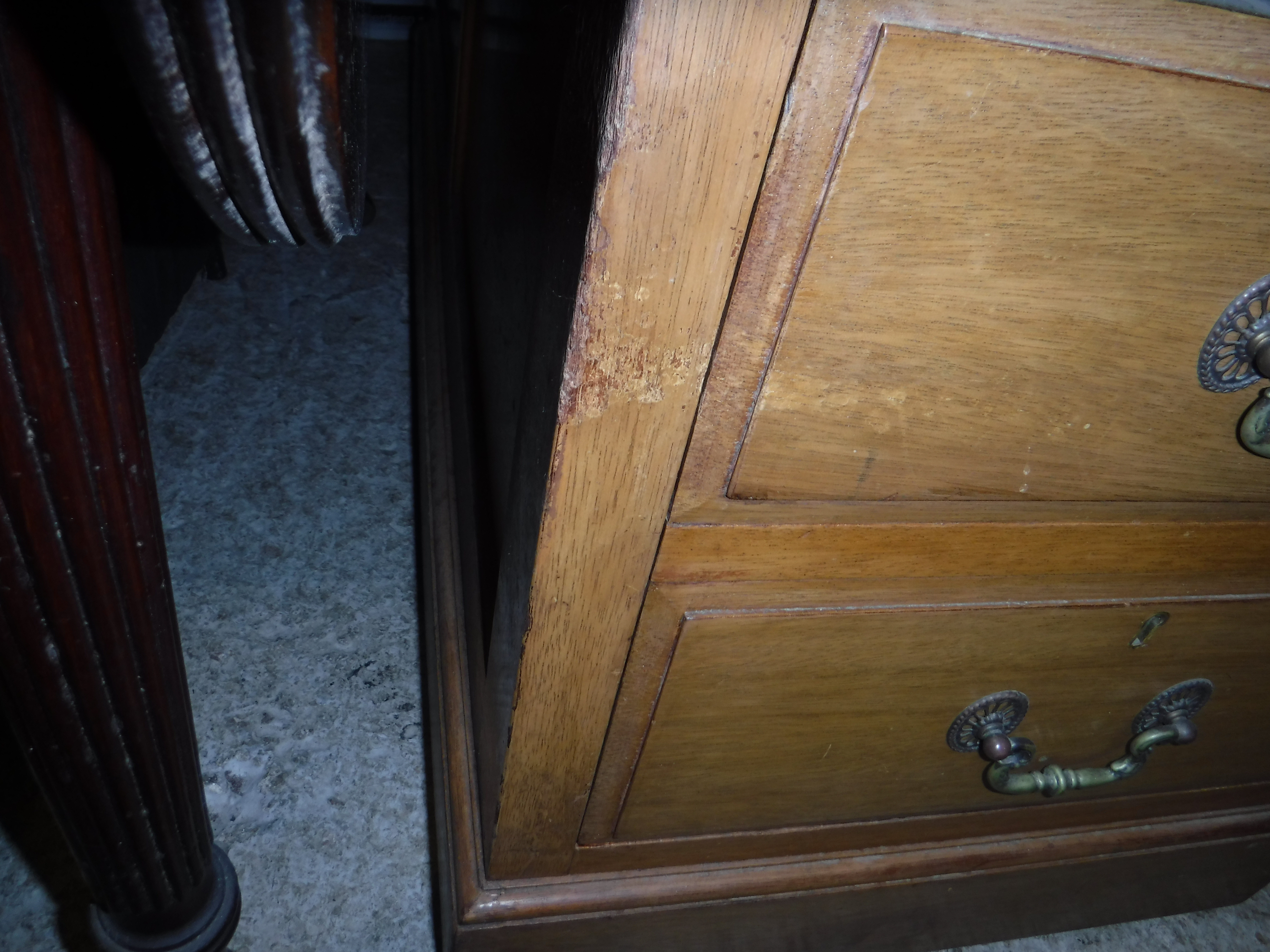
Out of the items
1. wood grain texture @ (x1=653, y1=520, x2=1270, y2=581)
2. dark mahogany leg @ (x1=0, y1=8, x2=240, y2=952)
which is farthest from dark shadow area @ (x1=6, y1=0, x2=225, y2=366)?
wood grain texture @ (x1=653, y1=520, x2=1270, y2=581)

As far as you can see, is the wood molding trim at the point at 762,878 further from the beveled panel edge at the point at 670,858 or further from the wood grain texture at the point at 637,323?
the wood grain texture at the point at 637,323

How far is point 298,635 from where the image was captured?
0.82 metres

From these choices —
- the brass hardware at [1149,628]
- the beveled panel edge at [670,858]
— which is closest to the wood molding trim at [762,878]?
the beveled panel edge at [670,858]

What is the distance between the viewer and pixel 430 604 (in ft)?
2.58

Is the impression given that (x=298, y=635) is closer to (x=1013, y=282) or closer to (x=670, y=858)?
(x=670, y=858)

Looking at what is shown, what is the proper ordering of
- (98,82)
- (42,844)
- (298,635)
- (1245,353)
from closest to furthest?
(98,82) → (1245,353) → (42,844) → (298,635)

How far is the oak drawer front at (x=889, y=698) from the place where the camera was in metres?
0.45

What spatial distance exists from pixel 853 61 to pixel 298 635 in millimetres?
732

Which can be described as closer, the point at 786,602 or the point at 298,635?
the point at 786,602

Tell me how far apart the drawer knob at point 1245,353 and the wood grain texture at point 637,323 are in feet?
0.69

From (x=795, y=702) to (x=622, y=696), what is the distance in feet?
0.32

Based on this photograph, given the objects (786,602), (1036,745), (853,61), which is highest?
(853,61)

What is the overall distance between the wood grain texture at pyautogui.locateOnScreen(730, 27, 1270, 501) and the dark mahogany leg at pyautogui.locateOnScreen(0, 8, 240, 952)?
0.76ft

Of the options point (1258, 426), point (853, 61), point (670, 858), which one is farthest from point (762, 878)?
point (853, 61)
